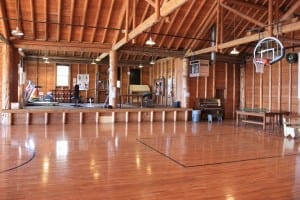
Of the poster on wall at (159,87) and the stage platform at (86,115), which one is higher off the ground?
the poster on wall at (159,87)

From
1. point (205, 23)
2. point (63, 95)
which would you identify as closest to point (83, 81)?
point (63, 95)

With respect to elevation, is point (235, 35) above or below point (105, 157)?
above

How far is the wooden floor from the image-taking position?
3672 mm

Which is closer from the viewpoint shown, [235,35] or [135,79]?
[235,35]

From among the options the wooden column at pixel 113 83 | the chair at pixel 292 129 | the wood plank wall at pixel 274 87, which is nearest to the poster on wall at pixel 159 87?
the wood plank wall at pixel 274 87

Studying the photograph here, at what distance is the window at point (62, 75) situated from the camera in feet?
57.7

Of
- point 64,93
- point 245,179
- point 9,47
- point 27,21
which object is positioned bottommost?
point 245,179

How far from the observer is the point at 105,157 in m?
5.64

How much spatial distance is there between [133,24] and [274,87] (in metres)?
7.36

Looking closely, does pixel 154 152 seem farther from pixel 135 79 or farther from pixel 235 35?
pixel 135 79

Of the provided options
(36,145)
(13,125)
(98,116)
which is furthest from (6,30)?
(36,145)

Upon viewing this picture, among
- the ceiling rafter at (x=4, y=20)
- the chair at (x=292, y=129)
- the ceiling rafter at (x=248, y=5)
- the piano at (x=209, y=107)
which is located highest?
the ceiling rafter at (x=248, y=5)

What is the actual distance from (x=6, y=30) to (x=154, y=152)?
7879mm

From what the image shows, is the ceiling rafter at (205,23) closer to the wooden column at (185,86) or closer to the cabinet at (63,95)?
the wooden column at (185,86)
